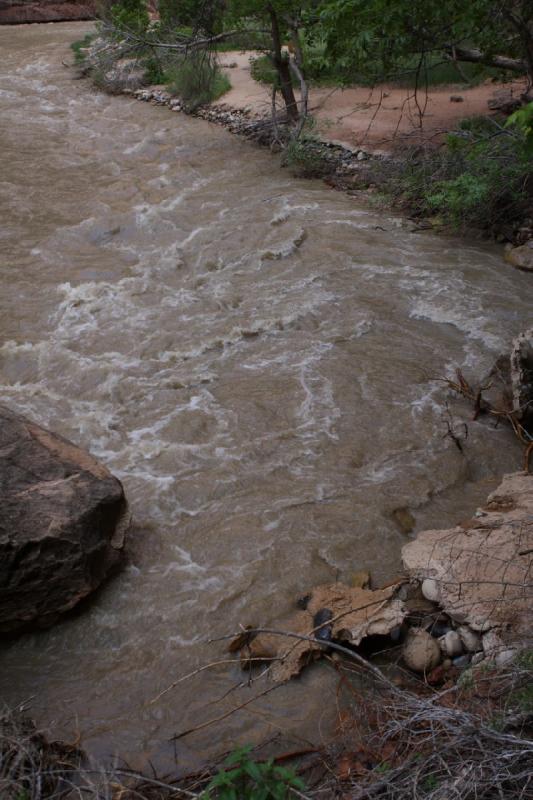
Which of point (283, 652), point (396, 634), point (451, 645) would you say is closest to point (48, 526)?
point (283, 652)

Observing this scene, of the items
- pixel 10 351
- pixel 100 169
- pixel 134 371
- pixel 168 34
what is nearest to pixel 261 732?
pixel 134 371

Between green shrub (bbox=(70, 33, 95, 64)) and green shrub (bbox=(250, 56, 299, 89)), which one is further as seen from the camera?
green shrub (bbox=(70, 33, 95, 64))

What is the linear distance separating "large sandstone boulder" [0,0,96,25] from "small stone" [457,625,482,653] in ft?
87.0

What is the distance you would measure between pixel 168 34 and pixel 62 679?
38.1 feet

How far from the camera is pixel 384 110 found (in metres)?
13.0

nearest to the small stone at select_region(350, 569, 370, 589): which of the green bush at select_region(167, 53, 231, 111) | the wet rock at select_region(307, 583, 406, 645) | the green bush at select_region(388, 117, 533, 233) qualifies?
the wet rock at select_region(307, 583, 406, 645)

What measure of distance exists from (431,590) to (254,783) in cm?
149

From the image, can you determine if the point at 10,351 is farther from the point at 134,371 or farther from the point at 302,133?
the point at 302,133

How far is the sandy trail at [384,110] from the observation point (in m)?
11.5

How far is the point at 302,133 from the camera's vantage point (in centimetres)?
1185

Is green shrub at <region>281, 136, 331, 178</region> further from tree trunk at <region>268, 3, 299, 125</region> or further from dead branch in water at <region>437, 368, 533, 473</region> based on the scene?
dead branch in water at <region>437, 368, 533, 473</region>

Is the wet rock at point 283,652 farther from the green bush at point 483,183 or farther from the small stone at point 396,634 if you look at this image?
the green bush at point 483,183

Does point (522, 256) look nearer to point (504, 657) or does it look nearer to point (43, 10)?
point (504, 657)

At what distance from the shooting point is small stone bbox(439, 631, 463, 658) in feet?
11.9
